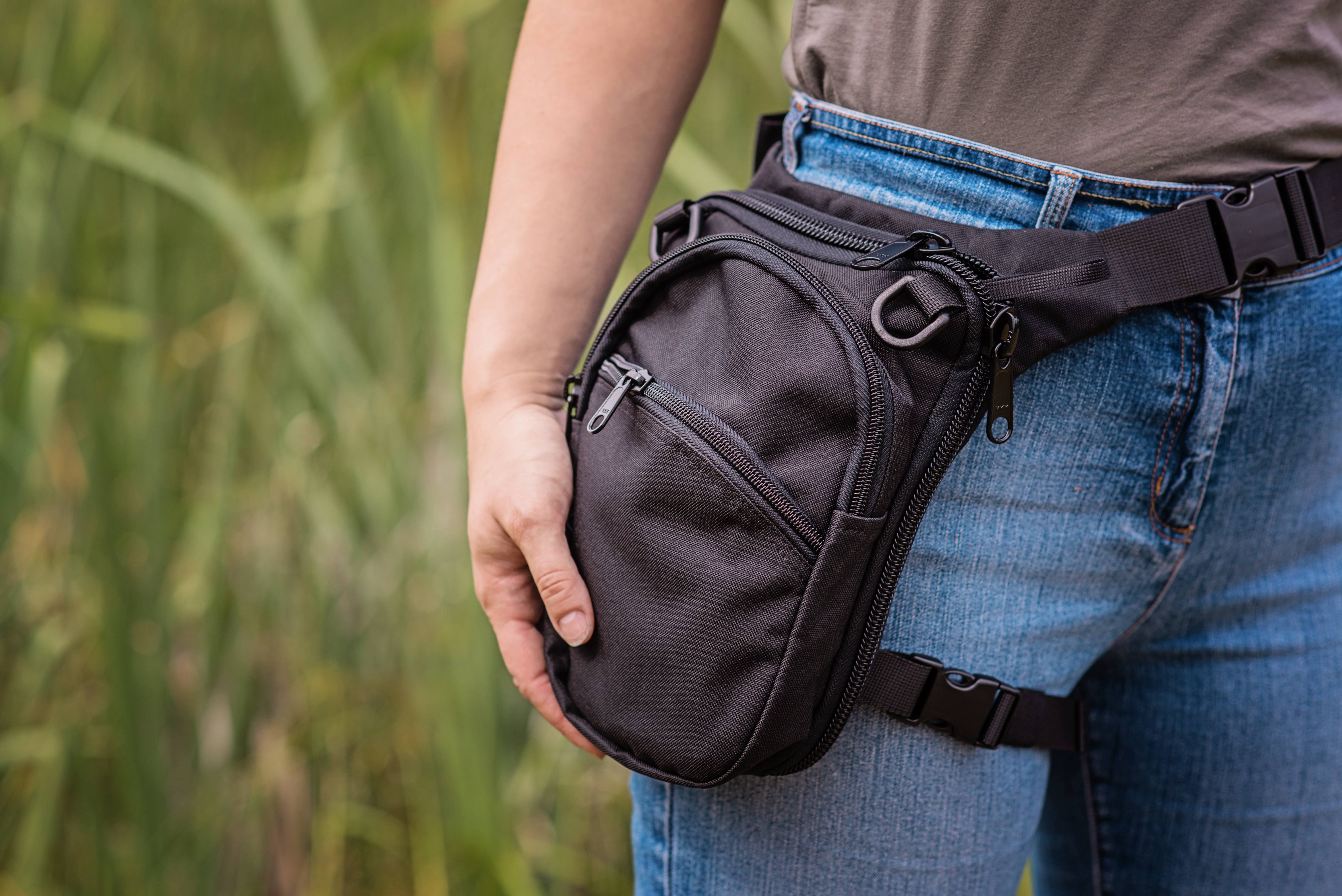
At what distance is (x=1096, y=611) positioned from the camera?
49 cm

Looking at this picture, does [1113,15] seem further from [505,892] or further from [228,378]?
[228,378]

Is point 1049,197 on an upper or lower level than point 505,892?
upper

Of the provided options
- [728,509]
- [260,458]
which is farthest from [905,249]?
[260,458]

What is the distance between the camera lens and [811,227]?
47 centimetres

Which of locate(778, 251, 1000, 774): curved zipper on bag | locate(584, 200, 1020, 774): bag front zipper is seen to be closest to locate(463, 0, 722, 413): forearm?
locate(584, 200, 1020, 774): bag front zipper

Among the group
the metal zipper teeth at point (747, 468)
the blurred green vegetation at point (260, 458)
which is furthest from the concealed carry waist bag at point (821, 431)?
the blurred green vegetation at point (260, 458)

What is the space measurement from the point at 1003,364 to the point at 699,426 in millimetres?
141

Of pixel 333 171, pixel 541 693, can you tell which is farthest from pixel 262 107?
pixel 541 693

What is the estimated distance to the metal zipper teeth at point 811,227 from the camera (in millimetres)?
454

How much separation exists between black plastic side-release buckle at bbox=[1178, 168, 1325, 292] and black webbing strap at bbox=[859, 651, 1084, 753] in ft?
0.71

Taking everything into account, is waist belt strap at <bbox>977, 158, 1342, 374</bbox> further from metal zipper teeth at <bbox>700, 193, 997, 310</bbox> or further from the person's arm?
the person's arm

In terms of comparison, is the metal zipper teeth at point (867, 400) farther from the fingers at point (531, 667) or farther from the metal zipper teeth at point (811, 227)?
the fingers at point (531, 667)

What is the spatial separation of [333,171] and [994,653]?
37.1 inches

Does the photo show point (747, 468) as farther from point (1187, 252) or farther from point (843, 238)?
point (1187, 252)
